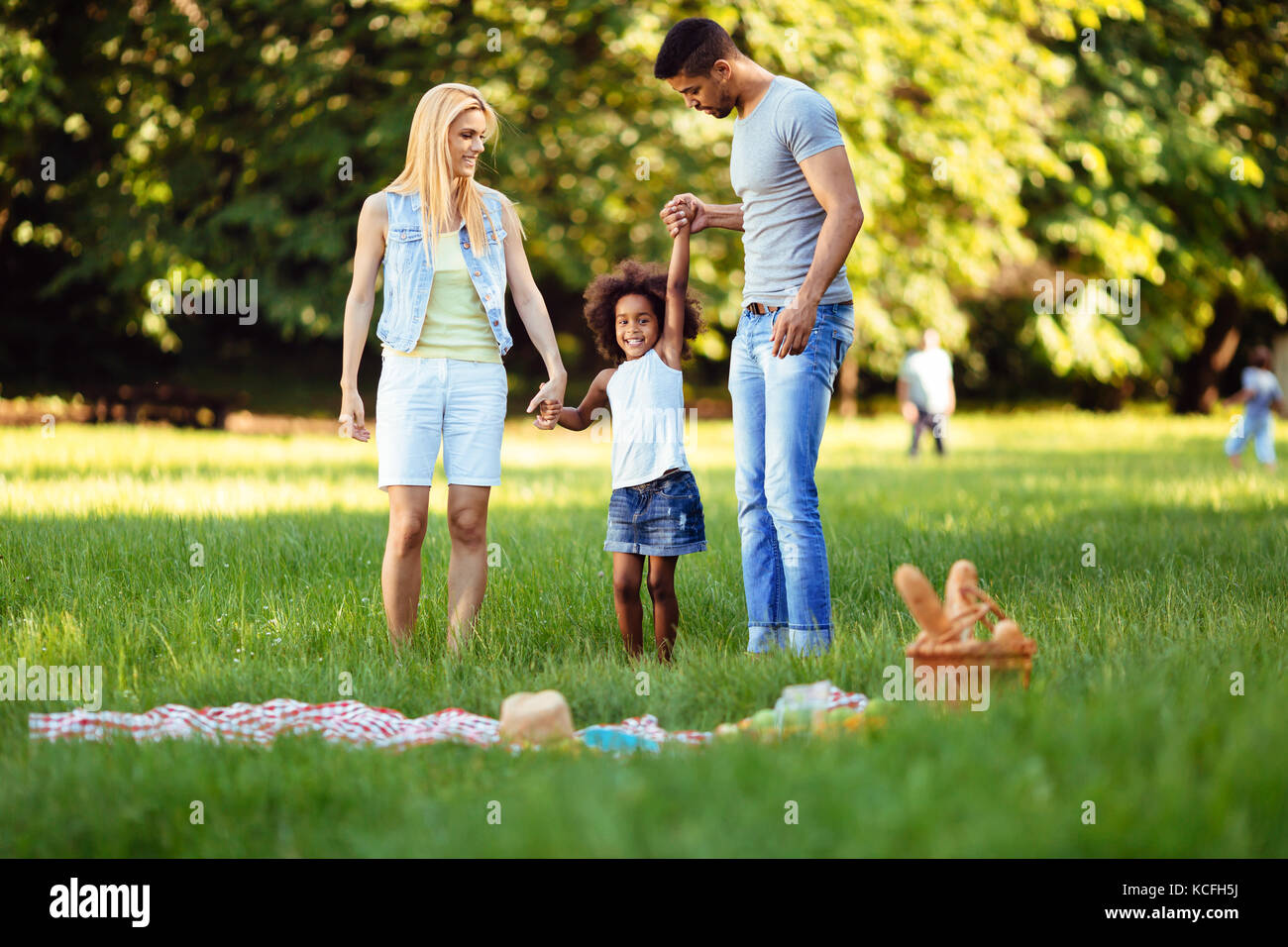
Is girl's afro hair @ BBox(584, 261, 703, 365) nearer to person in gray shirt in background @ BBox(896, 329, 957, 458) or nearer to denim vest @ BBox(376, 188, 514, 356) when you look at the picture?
denim vest @ BBox(376, 188, 514, 356)

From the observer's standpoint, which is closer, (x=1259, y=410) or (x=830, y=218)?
(x=830, y=218)

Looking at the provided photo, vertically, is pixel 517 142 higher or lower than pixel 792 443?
higher

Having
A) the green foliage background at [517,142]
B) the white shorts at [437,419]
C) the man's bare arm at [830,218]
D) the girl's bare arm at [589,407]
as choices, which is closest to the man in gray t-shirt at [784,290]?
the man's bare arm at [830,218]

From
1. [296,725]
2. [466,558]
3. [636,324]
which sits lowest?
[296,725]

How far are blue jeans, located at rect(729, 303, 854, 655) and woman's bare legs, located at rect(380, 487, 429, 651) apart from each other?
1280 millimetres

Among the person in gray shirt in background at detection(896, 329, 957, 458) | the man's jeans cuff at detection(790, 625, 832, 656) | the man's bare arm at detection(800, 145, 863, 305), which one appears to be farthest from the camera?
the person in gray shirt in background at detection(896, 329, 957, 458)

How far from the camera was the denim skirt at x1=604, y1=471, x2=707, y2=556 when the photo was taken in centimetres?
473

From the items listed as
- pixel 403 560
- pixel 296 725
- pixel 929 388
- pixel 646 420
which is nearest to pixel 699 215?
pixel 646 420

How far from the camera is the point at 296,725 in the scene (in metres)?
3.67

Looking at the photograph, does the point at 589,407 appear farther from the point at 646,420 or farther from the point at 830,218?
the point at 830,218

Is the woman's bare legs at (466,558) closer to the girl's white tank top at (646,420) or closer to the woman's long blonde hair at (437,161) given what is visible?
the girl's white tank top at (646,420)

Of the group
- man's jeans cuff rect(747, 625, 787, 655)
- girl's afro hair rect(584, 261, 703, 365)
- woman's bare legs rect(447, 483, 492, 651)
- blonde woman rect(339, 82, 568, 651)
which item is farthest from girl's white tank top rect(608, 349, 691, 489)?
man's jeans cuff rect(747, 625, 787, 655)

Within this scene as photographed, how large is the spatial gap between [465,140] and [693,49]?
0.99 m
